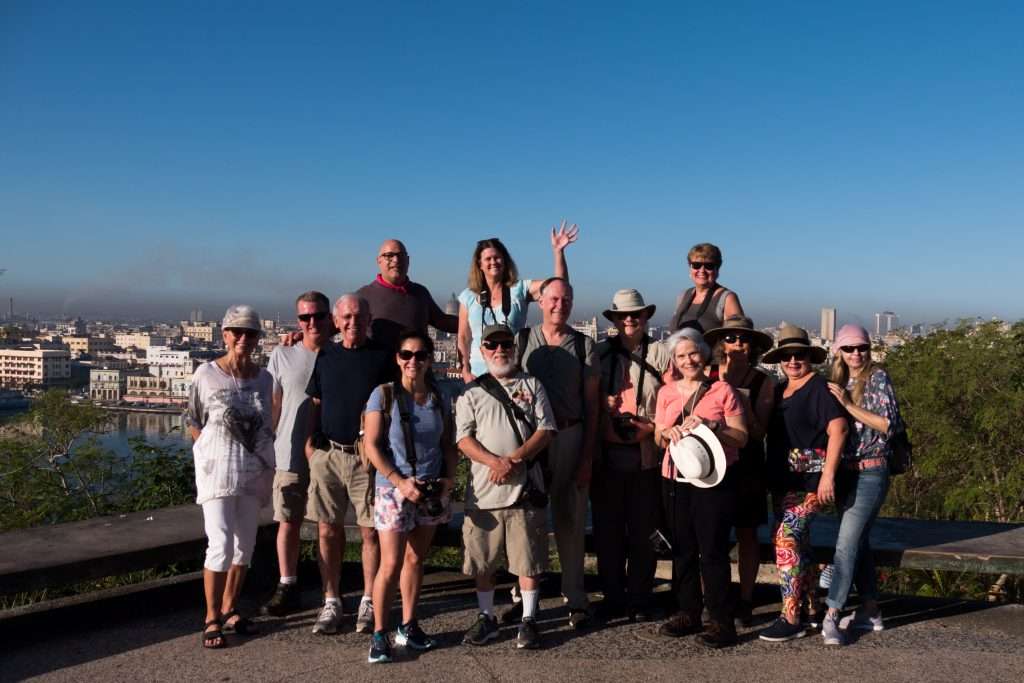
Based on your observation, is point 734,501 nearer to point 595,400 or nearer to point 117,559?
point 595,400

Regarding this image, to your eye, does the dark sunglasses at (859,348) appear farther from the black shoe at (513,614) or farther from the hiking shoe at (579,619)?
the black shoe at (513,614)

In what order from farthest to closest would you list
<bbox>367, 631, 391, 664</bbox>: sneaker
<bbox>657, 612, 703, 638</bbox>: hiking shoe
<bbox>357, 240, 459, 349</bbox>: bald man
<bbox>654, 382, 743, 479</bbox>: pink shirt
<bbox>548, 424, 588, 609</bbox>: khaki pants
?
<bbox>357, 240, 459, 349</bbox>: bald man
<bbox>548, 424, 588, 609</bbox>: khaki pants
<bbox>657, 612, 703, 638</bbox>: hiking shoe
<bbox>654, 382, 743, 479</bbox>: pink shirt
<bbox>367, 631, 391, 664</bbox>: sneaker

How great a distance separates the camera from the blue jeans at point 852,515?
429cm

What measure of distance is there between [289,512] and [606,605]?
176 centimetres

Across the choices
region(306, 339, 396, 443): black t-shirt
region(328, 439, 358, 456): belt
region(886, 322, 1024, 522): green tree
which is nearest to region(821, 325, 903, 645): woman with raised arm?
region(306, 339, 396, 443): black t-shirt

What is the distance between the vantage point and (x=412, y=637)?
4.19 metres

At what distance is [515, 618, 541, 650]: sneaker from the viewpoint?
4.20 meters

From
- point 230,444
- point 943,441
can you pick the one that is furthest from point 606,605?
point 943,441

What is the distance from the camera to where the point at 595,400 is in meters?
4.50

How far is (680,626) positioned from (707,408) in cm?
112

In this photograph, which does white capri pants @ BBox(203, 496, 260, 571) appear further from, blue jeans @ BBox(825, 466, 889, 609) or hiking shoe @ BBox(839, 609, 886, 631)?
hiking shoe @ BBox(839, 609, 886, 631)

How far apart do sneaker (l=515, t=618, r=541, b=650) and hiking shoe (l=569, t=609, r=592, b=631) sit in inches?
12.7

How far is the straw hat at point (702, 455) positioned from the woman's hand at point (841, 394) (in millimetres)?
683

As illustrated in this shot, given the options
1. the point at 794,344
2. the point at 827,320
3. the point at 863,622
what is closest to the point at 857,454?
the point at 794,344
